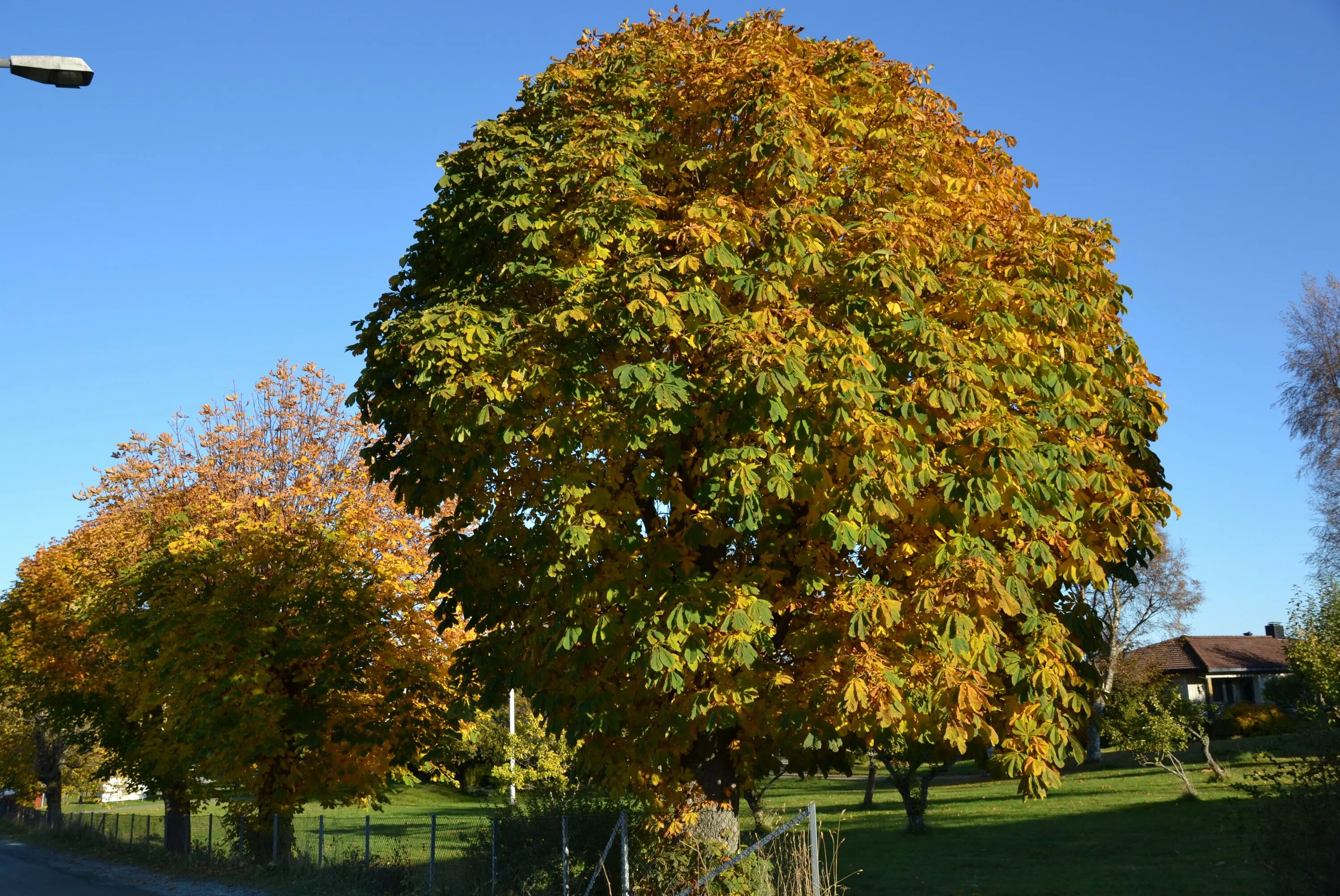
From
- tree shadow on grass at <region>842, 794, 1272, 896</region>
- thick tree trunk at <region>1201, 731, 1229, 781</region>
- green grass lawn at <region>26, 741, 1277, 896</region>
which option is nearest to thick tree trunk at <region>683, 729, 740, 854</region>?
green grass lawn at <region>26, 741, 1277, 896</region>

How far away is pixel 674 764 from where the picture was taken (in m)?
12.2

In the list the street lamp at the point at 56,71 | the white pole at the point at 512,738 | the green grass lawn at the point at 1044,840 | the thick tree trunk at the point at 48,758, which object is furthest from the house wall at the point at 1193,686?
the street lamp at the point at 56,71

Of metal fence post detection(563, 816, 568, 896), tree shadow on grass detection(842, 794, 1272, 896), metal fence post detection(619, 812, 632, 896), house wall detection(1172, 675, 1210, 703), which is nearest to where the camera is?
metal fence post detection(619, 812, 632, 896)

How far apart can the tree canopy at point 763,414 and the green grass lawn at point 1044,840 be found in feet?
13.3

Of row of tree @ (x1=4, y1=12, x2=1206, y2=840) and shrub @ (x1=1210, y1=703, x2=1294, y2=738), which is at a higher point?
row of tree @ (x1=4, y1=12, x2=1206, y2=840)

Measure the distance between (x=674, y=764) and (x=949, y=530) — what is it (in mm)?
4496

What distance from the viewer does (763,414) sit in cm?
953

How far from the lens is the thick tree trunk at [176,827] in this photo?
2617 centimetres

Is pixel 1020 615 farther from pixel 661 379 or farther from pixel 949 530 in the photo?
pixel 661 379

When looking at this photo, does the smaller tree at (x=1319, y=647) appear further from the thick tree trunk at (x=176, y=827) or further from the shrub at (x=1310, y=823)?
the thick tree trunk at (x=176, y=827)

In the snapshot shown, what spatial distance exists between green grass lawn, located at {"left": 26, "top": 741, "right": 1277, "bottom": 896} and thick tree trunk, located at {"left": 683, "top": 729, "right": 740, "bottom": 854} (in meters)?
5.12

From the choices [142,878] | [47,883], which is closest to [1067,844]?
[142,878]

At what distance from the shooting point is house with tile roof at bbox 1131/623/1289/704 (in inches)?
2245

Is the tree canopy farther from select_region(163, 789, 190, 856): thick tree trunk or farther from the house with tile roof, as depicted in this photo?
the house with tile roof
